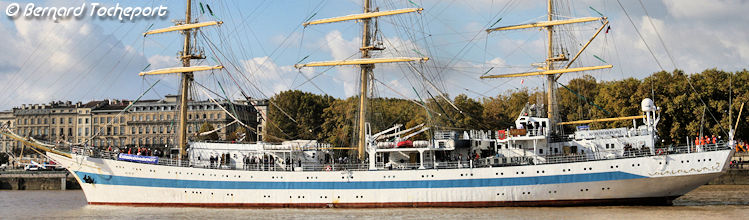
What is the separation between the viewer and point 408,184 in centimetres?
3616

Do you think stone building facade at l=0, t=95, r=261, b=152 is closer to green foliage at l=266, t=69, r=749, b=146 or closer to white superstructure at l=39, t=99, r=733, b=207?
green foliage at l=266, t=69, r=749, b=146

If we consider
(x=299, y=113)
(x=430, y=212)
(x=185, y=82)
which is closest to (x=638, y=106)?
(x=430, y=212)

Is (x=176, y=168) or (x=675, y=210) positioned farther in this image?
(x=176, y=168)

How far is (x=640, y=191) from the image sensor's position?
1355 inches

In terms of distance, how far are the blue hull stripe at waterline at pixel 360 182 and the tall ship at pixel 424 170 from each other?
0.16 ft

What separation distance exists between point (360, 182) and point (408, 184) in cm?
246

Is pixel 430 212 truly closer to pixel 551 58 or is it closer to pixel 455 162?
pixel 455 162

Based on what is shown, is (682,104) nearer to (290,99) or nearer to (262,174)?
(262,174)

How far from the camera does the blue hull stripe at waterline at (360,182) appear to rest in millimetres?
→ 34375

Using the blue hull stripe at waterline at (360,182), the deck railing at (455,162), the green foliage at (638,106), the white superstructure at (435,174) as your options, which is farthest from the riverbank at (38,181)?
the deck railing at (455,162)

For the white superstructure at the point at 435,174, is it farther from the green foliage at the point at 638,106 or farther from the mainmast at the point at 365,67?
the green foliage at the point at 638,106

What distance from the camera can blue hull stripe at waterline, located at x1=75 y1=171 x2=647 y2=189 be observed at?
3438 centimetres

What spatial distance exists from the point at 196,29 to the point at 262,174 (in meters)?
10.9

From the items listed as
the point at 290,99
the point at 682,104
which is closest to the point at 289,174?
the point at 682,104
